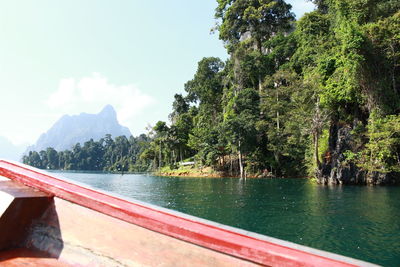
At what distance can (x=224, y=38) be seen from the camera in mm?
50719

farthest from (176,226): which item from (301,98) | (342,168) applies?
(301,98)

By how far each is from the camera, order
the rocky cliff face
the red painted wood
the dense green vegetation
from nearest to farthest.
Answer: the red painted wood < the dense green vegetation < the rocky cliff face

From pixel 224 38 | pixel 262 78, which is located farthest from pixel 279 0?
pixel 262 78

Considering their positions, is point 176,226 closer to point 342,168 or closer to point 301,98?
point 342,168

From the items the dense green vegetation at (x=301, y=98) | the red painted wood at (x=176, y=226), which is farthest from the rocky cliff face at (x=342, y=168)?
the red painted wood at (x=176, y=226)

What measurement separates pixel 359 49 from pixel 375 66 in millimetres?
2467

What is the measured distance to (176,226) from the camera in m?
2.05

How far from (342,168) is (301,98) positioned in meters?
9.16

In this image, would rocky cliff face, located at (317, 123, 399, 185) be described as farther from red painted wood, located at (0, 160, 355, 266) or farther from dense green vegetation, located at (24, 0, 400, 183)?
red painted wood, located at (0, 160, 355, 266)

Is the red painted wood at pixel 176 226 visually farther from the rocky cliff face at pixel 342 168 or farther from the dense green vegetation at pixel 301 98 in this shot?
the rocky cliff face at pixel 342 168

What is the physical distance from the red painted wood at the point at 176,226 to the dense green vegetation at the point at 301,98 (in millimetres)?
23981

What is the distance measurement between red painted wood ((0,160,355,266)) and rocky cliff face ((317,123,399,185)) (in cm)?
2604

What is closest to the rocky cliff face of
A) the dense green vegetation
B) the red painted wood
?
the dense green vegetation

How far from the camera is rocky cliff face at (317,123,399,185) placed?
2348 cm
